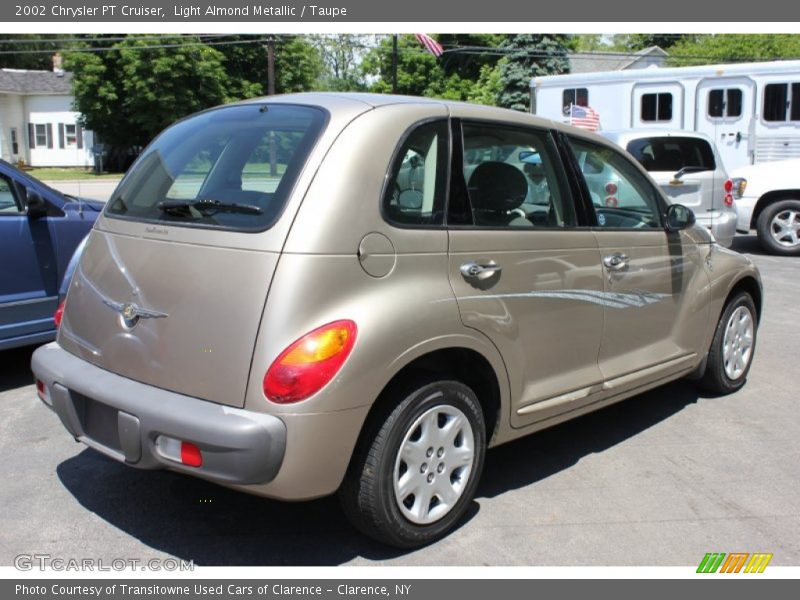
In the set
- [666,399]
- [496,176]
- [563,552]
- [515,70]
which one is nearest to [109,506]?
[563,552]

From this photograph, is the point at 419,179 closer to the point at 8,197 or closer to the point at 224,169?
the point at 224,169

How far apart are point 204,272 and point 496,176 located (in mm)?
1516

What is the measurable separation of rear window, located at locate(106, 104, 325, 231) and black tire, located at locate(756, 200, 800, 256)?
1090cm

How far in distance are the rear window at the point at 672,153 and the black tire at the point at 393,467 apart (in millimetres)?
8082

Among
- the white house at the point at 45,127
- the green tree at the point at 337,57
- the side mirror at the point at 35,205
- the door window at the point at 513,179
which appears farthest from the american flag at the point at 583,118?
the green tree at the point at 337,57

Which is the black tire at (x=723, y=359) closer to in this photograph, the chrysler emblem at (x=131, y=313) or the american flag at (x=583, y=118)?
the chrysler emblem at (x=131, y=313)

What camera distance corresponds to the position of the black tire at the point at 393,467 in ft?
10.3

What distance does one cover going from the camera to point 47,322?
5715 mm

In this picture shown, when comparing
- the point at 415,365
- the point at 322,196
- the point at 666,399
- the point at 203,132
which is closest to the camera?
the point at 322,196

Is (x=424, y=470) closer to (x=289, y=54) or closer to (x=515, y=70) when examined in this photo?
(x=515, y=70)

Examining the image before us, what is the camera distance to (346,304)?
9.82ft

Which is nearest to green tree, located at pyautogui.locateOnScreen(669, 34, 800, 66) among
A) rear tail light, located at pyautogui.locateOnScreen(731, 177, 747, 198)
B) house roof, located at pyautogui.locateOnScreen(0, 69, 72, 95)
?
house roof, located at pyautogui.locateOnScreen(0, 69, 72, 95)

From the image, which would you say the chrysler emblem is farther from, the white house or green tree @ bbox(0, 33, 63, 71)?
green tree @ bbox(0, 33, 63, 71)

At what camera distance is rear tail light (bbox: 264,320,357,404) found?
113 inches
